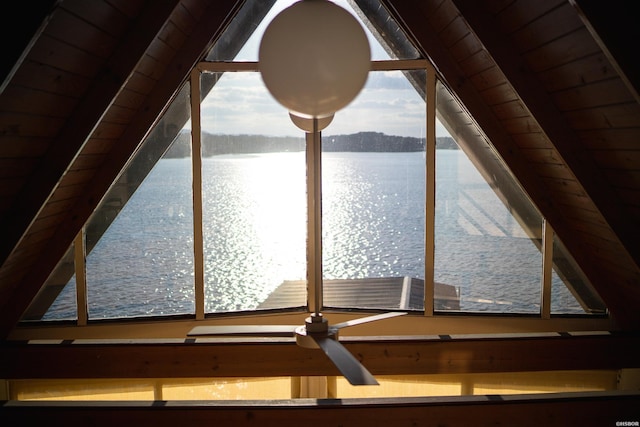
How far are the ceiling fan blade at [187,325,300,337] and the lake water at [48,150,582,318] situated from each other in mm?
2630

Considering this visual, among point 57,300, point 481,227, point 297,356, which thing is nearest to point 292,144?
point 481,227

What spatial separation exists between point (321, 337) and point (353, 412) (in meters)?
1.16

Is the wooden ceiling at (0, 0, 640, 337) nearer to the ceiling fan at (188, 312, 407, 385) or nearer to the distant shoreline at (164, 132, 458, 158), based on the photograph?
the distant shoreline at (164, 132, 458, 158)

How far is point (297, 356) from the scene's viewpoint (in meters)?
3.28

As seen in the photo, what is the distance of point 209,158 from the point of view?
14.2 ft

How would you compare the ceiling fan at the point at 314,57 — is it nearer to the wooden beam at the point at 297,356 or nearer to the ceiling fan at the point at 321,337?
the ceiling fan at the point at 321,337

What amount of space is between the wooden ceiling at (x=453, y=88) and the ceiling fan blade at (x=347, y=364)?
1483 mm

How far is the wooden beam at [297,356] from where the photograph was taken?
10.5ft

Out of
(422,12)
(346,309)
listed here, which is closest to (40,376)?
(346,309)

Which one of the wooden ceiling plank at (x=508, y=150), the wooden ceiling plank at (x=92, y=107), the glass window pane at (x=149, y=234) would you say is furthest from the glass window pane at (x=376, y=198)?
the wooden ceiling plank at (x=92, y=107)

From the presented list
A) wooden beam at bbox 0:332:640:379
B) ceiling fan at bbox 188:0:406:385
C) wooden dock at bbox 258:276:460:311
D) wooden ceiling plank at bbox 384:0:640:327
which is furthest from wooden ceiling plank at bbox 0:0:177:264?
wooden dock at bbox 258:276:460:311

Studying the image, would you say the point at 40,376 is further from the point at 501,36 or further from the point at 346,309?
the point at 501,36

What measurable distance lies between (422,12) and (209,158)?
199 centimetres

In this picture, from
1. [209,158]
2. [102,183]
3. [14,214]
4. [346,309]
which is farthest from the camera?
[346,309]
